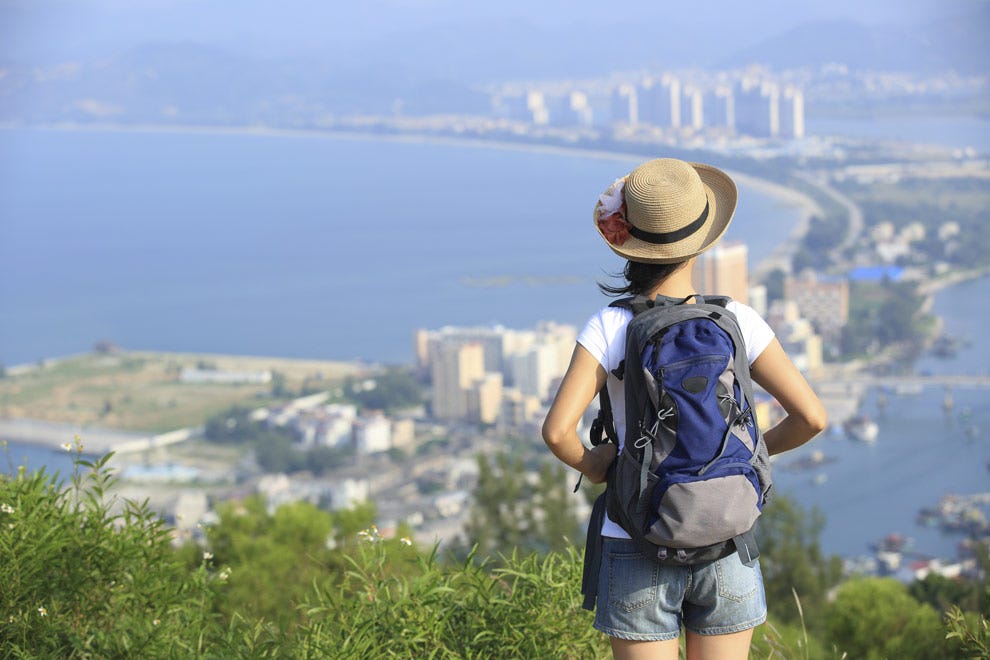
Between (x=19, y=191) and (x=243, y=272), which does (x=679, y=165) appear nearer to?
(x=243, y=272)

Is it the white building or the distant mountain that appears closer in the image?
the white building

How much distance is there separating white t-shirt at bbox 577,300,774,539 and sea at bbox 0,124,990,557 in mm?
10078

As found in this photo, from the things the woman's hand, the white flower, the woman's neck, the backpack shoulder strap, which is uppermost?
the white flower

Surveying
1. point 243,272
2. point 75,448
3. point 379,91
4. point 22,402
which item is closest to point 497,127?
point 379,91

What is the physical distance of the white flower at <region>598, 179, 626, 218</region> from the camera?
1039mm

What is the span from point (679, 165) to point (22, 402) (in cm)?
2094

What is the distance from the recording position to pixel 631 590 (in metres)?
1.00

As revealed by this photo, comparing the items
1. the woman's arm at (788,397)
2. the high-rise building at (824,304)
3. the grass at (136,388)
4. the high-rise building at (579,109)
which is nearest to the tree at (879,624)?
the woman's arm at (788,397)

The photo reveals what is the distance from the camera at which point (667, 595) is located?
3.27 feet

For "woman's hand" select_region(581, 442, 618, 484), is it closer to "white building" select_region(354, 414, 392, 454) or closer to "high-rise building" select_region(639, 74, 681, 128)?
"white building" select_region(354, 414, 392, 454)

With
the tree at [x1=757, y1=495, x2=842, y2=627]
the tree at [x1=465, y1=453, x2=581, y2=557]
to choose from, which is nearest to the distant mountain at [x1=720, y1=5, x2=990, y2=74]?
the tree at [x1=757, y1=495, x2=842, y2=627]

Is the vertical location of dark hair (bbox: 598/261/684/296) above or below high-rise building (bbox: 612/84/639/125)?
below

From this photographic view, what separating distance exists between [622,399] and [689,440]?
0.31 ft

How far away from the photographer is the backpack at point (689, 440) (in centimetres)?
93
